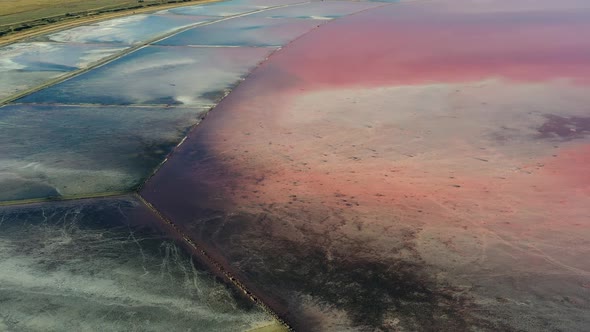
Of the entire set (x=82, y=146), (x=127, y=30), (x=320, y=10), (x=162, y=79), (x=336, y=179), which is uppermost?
(x=127, y=30)

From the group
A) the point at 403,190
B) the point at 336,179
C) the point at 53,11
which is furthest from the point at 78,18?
the point at 403,190

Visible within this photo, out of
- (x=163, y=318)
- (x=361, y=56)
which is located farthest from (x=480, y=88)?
(x=163, y=318)

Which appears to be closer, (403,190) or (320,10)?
(403,190)

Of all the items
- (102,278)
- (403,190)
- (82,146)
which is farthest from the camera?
(82,146)

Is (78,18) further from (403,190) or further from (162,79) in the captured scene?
(403,190)

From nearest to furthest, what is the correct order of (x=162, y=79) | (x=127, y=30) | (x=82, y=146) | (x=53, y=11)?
(x=82, y=146), (x=162, y=79), (x=127, y=30), (x=53, y=11)

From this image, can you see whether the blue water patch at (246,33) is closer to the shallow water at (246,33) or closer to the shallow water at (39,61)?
the shallow water at (246,33)

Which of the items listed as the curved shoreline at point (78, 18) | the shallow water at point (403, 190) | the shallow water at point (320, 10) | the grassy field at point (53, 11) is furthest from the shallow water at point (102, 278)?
the shallow water at point (320, 10)

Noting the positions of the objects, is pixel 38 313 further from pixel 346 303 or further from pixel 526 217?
pixel 526 217
